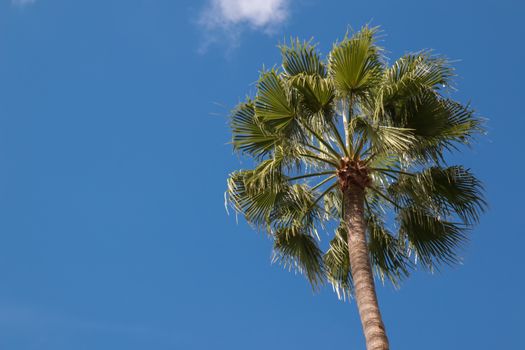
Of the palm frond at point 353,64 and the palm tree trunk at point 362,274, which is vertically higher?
the palm frond at point 353,64

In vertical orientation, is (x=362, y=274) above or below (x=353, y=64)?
below

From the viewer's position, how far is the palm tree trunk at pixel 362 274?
Result: 9.14 m

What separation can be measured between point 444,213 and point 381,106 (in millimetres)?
2183

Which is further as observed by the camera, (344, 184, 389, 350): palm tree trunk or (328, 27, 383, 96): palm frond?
(328, 27, 383, 96): palm frond

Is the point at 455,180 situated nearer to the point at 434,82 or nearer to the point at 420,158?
the point at 420,158

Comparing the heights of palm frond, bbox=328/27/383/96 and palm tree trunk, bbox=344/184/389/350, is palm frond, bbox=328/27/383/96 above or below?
above

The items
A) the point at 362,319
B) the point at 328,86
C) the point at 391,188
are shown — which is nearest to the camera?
the point at 362,319

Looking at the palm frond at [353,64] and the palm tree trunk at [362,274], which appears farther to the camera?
the palm frond at [353,64]

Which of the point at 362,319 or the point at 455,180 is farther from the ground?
the point at 455,180

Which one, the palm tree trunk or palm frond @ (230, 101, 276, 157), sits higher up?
palm frond @ (230, 101, 276, 157)

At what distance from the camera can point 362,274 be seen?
9.83 meters

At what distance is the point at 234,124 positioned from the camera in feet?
38.9

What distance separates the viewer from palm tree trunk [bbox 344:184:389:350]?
9141mm

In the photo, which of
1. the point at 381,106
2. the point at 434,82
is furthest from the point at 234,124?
the point at 434,82
